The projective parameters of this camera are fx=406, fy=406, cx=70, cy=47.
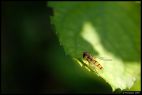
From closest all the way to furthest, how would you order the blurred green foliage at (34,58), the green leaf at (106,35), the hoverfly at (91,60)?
1. the hoverfly at (91,60)
2. the green leaf at (106,35)
3. the blurred green foliage at (34,58)

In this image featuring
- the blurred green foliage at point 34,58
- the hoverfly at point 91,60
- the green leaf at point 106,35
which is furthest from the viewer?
the blurred green foliage at point 34,58

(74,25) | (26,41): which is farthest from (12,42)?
(74,25)

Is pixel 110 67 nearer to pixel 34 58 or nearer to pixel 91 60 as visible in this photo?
pixel 91 60

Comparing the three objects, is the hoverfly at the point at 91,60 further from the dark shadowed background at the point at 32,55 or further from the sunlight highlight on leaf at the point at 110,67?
the dark shadowed background at the point at 32,55

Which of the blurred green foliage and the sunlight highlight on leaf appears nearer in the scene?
the sunlight highlight on leaf

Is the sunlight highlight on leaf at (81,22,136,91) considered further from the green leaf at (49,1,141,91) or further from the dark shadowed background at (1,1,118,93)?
the dark shadowed background at (1,1,118,93)

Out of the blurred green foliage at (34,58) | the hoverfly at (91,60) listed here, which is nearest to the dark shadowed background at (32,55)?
the blurred green foliage at (34,58)

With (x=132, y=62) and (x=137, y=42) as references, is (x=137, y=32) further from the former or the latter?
(x=132, y=62)

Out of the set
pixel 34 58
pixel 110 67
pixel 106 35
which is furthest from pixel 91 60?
pixel 34 58

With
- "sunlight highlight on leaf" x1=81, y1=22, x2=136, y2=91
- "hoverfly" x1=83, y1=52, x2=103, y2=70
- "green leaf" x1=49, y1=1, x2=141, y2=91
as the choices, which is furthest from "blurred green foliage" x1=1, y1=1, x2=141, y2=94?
"hoverfly" x1=83, y1=52, x2=103, y2=70
